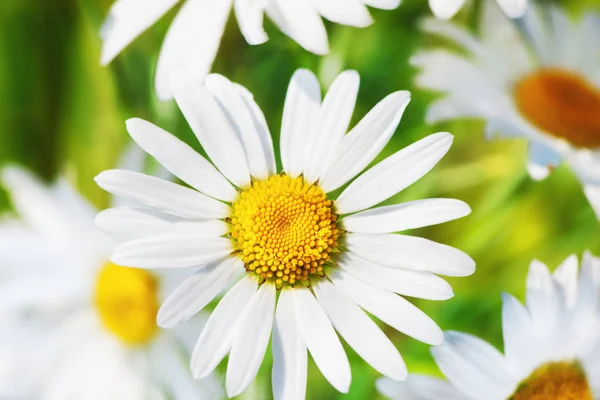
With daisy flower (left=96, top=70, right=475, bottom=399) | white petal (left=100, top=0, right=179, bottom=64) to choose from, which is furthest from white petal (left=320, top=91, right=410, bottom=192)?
white petal (left=100, top=0, right=179, bottom=64)

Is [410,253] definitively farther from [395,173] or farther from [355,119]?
[355,119]

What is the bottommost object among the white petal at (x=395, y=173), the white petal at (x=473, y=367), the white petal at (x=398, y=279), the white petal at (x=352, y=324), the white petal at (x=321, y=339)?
the white petal at (x=321, y=339)

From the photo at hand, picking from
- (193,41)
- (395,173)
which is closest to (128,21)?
(193,41)

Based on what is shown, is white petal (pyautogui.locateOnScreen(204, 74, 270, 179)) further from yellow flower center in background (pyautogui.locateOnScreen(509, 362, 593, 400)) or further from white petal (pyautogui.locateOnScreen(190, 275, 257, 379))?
yellow flower center in background (pyautogui.locateOnScreen(509, 362, 593, 400))

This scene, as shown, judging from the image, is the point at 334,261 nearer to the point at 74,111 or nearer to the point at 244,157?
the point at 244,157

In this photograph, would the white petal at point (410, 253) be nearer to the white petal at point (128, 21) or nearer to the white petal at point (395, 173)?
the white petal at point (395, 173)

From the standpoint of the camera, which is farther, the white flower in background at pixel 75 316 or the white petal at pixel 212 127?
the white flower in background at pixel 75 316

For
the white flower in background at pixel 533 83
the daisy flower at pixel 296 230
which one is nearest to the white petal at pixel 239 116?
the daisy flower at pixel 296 230
